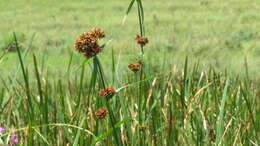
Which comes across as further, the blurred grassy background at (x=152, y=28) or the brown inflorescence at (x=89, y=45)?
the blurred grassy background at (x=152, y=28)

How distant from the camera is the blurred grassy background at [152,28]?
565cm

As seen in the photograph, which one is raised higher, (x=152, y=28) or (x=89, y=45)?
(x=89, y=45)

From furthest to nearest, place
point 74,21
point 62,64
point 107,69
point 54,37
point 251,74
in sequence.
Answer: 1. point 74,21
2. point 54,37
3. point 62,64
4. point 107,69
5. point 251,74

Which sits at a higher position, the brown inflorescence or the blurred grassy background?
the brown inflorescence

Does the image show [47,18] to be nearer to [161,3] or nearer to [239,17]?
[161,3]

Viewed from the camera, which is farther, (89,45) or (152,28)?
(152,28)

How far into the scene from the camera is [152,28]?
736 cm

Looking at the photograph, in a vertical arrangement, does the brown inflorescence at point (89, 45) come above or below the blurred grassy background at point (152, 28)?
above

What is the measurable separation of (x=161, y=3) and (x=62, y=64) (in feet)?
14.7

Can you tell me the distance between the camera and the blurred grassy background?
5.65 meters

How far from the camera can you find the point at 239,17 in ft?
25.8

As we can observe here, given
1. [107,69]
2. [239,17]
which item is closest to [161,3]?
[239,17]

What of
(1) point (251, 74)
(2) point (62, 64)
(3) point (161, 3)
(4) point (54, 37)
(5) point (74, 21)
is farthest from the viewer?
(3) point (161, 3)

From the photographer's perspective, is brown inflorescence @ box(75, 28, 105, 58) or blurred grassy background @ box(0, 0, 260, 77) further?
blurred grassy background @ box(0, 0, 260, 77)
